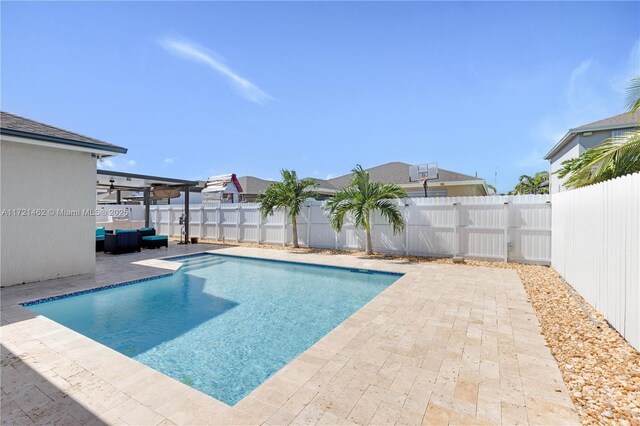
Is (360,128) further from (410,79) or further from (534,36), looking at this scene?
(534,36)

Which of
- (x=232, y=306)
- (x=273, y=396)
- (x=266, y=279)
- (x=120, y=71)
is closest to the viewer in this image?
(x=273, y=396)

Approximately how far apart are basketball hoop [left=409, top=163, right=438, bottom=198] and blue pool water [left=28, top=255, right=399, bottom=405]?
12.1m

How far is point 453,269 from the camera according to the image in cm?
918

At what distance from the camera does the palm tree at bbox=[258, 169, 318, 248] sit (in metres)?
13.7

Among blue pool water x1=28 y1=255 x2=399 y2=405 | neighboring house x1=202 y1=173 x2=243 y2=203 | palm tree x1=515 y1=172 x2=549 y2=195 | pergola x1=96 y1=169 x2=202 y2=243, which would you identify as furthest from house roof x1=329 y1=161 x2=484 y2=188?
palm tree x1=515 y1=172 x2=549 y2=195

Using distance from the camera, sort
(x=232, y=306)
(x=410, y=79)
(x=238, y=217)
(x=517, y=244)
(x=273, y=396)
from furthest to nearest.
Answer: (x=238, y=217)
(x=410, y=79)
(x=517, y=244)
(x=232, y=306)
(x=273, y=396)

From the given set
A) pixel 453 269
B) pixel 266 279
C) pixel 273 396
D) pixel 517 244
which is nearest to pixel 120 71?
pixel 266 279

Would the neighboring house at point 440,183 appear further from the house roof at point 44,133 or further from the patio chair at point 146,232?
the house roof at point 44,133

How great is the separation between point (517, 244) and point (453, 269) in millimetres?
2716

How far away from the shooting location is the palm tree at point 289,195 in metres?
13.7

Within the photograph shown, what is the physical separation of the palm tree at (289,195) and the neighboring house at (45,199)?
253 inches

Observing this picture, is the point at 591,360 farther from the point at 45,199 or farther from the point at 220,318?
the point at 45,199

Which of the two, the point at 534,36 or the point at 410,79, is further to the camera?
the point at 410,79

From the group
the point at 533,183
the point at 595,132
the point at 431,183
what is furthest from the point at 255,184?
the point at 533,183
